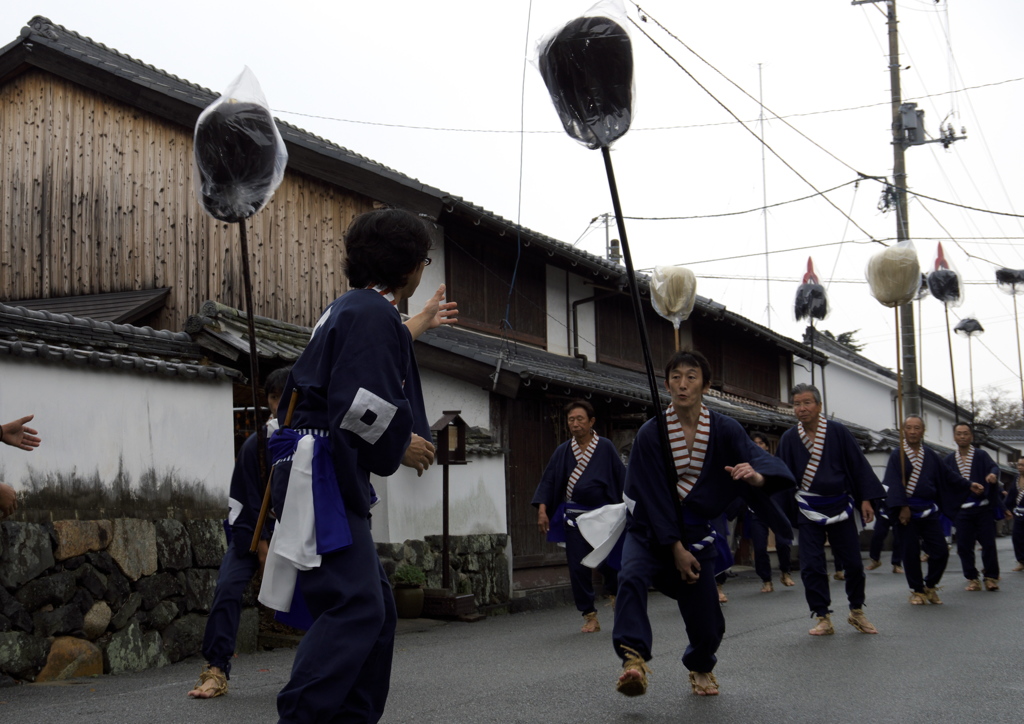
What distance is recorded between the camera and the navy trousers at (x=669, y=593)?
16.6 feet

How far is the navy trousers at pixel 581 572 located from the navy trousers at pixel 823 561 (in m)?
1.77

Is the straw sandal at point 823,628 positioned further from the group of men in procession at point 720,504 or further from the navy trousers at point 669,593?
the navy trousers at point 669,593

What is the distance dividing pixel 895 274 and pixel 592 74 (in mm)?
6094

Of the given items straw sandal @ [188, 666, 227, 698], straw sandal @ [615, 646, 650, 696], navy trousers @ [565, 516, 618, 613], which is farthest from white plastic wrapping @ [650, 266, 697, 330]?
straw sandal @ [188, 666, 227, 698]

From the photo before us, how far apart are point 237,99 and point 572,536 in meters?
5.62

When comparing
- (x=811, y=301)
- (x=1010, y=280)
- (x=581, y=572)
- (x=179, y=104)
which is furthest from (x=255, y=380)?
(x=1010, y=280)

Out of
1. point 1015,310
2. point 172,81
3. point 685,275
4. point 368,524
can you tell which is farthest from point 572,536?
point 1015,310

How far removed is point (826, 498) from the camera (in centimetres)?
829

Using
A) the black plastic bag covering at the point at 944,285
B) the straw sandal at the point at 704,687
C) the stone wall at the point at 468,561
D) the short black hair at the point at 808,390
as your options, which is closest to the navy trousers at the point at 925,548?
the short black hair at the point at 808,390

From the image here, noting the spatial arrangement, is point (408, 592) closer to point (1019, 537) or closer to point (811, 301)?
point (1019, 537)

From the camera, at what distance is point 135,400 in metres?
7.70

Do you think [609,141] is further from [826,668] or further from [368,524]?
[826,668]

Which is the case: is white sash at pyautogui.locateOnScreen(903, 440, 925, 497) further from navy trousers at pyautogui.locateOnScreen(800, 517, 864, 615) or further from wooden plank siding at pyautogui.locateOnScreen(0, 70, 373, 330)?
wooden plank siding at pyautogui.locateOnScreen(0, 70, 373, 330)

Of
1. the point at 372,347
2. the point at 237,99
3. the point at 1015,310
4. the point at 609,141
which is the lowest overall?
the point at 372,347
